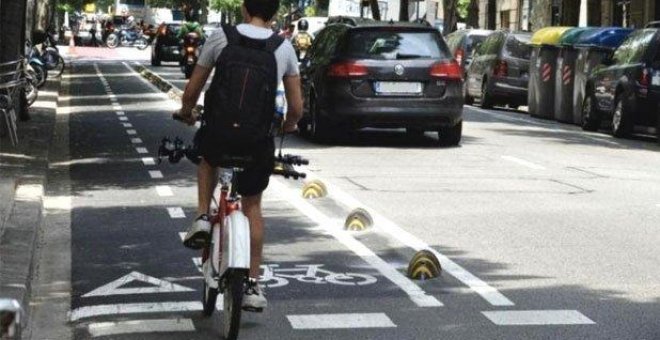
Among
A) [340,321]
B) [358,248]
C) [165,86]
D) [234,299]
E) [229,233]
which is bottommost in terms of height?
[165,86]

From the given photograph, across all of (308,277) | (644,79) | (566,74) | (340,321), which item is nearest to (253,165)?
(340,321)

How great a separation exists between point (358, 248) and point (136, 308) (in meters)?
2.80

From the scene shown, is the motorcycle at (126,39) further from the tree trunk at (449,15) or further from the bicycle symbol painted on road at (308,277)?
the bicycle symbol painted on road at (308,277)

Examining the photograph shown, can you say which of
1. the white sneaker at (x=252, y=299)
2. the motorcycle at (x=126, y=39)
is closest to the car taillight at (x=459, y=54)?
the white sneaker at (x=252, y=299)

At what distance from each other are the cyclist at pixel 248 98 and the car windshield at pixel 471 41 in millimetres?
33020

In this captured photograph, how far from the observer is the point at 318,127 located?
21.5 m

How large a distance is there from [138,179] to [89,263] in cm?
590

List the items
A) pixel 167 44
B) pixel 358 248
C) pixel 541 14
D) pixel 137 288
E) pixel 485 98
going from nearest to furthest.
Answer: pixel 137 288, pixel 358 248, pixel 485 98, pixel 541 14, pixel 167 44

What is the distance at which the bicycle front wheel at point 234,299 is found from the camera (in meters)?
7.27

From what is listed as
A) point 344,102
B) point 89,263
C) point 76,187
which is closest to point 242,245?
point 89,263

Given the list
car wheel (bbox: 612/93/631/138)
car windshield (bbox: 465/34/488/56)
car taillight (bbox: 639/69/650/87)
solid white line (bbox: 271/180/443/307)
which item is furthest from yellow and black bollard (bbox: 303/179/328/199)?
car windshield (bbox: 465/34/488/56)

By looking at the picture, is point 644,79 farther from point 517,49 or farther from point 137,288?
point 137,288

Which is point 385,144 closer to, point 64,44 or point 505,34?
point 505,34

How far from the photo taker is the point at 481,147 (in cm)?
2134
